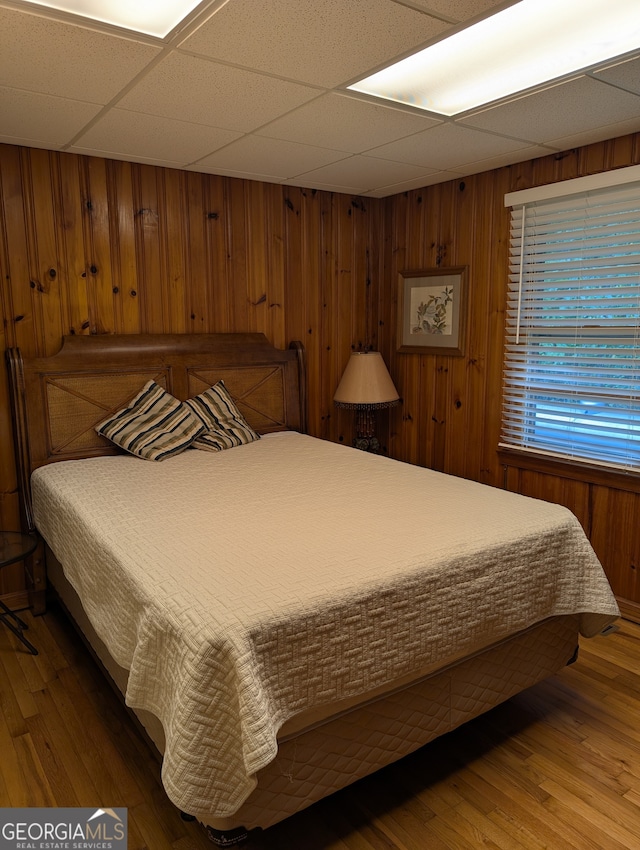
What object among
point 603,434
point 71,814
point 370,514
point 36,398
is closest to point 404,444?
point 603,434

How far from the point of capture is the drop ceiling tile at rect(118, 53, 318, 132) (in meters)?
2.19

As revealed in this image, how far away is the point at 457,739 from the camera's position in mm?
2285

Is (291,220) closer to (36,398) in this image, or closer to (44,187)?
(44,187)

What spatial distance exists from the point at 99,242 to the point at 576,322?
8.72 ft

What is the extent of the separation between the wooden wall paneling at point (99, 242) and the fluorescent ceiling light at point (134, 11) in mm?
1600

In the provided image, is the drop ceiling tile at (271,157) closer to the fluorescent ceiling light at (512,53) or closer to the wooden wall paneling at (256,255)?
the wooden wall paneling at (256,255)

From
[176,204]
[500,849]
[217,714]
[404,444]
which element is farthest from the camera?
[404,444]

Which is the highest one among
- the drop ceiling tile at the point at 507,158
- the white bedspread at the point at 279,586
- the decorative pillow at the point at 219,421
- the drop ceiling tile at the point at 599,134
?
the drop ceiling tile at the point at 507,158

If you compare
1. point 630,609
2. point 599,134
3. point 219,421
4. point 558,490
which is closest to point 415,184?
point 599,134

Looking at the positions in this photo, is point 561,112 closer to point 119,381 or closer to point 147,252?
point 147,252

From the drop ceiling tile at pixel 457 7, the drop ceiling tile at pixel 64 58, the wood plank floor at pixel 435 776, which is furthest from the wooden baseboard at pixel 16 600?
the drop ceiling tile at pixel 457 7

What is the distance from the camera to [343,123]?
2768 millimetres

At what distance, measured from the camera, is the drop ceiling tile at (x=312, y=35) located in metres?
1.78

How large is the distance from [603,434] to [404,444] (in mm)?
1589
